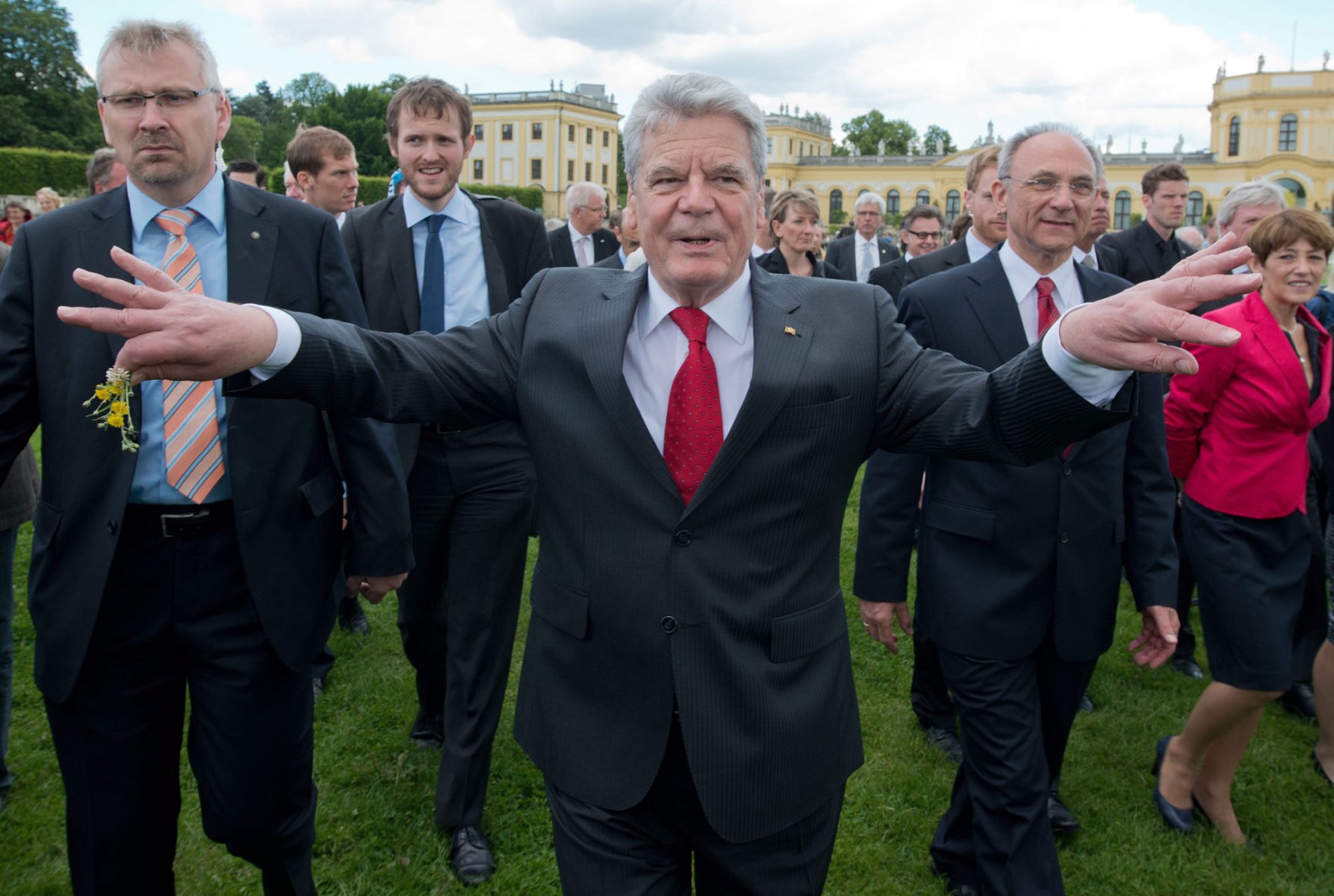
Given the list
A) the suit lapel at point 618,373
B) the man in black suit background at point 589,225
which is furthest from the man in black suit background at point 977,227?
the man in black suit background at point 589,225

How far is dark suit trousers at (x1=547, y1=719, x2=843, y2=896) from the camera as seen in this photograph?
224 cm

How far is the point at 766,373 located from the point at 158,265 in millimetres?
1823

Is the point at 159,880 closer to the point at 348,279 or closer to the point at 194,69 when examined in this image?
the point at 348,279

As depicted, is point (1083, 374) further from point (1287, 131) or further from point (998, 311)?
point (1287, 131)

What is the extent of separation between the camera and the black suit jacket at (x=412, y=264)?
4090 mm

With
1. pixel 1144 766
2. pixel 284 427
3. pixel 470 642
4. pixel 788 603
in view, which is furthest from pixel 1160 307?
pixel 1144 766

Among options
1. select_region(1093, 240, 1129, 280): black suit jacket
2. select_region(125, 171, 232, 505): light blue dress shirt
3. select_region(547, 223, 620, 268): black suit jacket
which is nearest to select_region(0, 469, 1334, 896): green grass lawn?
select_region(125, 171, 232, 505): light blue dress shirt

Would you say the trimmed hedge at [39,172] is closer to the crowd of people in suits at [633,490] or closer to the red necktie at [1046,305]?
the crowd of people in suits at [633,490]

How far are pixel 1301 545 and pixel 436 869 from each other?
366 cm

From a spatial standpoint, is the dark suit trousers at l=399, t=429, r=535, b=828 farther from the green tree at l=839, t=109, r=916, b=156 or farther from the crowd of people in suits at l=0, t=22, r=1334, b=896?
the green tree at l=839, t=109, r=916, b=156

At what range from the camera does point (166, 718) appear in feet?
9.61

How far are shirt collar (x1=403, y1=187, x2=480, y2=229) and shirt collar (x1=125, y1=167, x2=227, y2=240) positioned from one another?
1283mm

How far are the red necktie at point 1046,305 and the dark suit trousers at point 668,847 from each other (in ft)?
6.55

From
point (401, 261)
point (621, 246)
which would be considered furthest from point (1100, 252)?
point (401, 261)
